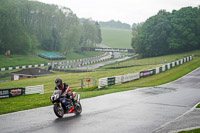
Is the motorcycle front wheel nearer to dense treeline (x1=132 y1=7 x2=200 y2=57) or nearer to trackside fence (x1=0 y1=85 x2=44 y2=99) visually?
trackside fence (x1=0 y1=85 x2=44 y2=99)

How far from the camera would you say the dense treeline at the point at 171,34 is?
86438 millimetres

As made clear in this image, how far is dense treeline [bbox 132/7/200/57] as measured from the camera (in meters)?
86.4

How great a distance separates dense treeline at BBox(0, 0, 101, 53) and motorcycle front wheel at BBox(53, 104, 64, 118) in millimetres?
77751

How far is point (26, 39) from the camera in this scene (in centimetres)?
8950

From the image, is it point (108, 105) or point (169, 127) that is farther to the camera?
point (108, 105)

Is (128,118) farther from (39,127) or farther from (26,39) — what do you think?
(26,39)

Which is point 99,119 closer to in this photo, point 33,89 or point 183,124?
point 183,124

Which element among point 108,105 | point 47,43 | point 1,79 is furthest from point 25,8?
point 108,105

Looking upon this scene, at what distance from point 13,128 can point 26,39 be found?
271ft

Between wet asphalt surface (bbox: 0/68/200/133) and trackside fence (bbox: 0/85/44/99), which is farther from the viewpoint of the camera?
trackside fence (bbox: 0/85/44/99)

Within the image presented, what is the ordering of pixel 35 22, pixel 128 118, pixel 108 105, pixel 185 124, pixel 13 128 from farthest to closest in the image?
pixel 35 22 → pixel 108 105 → pixel 128 118 → pixel 185 124 → pixel 13 128

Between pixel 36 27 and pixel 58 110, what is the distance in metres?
108

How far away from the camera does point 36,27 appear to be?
4567 inches

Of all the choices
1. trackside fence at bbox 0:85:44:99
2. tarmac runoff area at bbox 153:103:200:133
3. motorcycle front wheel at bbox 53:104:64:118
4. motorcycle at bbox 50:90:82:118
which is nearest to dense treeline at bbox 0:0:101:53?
trackside fence at bbox 0:85:44:99
